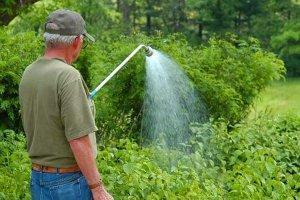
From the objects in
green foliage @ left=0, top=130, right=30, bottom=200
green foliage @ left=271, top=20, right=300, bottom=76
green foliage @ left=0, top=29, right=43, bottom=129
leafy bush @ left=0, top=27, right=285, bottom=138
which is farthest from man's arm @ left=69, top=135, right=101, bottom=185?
green foliage @ left=271, top=20, right=300, bottom=76

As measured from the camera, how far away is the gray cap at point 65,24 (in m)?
3.10

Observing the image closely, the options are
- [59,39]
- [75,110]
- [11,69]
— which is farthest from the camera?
[11,69]

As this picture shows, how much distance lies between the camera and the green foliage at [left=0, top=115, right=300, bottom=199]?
13.3 feet

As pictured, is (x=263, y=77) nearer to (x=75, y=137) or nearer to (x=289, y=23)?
(x=75, y=137)

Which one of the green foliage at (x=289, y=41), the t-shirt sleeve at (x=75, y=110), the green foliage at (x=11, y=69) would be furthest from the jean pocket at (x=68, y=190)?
the green foliage at (x=289, y=41)

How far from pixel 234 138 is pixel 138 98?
2.41m

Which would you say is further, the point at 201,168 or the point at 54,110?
the point at 201,168

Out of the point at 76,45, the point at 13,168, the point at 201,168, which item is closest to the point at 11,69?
the point at 13,168

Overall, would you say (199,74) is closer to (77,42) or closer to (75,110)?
(77,42)

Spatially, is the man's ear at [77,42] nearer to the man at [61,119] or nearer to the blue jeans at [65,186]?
the man at [61,119]

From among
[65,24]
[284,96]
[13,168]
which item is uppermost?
[65,24]

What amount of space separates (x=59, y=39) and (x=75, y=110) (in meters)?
0.39

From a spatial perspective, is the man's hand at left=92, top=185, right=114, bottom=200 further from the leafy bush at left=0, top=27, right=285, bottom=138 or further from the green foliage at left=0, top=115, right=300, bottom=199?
the leafy bush at left=0, top=27, right=285, bottom=138

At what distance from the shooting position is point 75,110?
2992 millimetres
